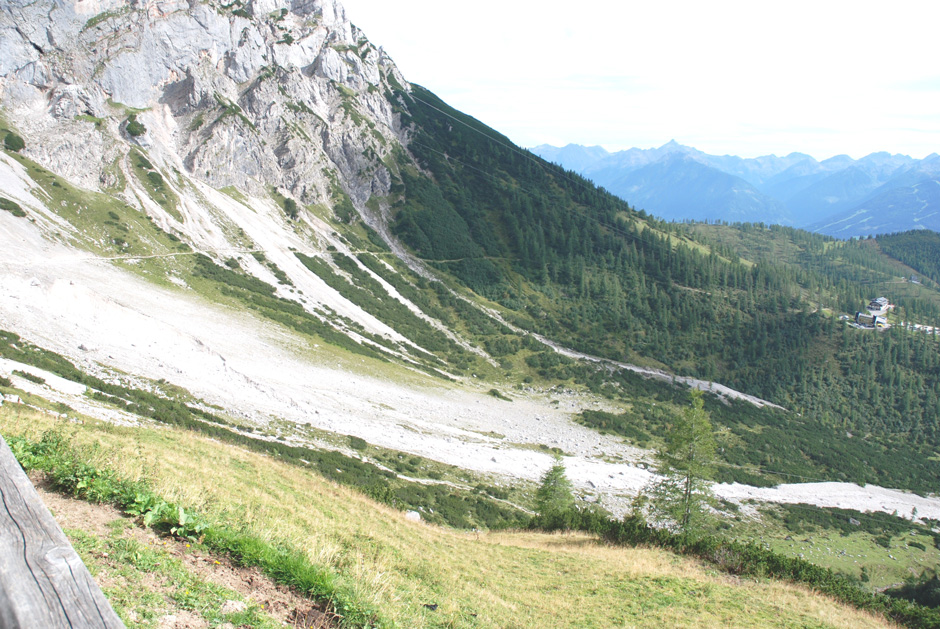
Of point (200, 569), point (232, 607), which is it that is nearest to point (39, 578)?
point (232, 607)

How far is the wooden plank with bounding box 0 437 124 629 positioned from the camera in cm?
249

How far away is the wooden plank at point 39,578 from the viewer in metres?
2.49

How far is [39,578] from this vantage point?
8.72 ft

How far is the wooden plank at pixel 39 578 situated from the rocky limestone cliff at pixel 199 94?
89.1m

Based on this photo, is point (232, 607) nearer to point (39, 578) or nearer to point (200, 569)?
point (200, 569)

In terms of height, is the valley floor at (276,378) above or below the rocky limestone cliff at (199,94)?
below

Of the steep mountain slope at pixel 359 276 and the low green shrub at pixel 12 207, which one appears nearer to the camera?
the steep mountain slope at pixel 359 276

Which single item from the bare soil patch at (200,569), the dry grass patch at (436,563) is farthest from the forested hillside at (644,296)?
the bare soil patch at (200,569)

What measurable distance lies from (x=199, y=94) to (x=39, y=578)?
388ft

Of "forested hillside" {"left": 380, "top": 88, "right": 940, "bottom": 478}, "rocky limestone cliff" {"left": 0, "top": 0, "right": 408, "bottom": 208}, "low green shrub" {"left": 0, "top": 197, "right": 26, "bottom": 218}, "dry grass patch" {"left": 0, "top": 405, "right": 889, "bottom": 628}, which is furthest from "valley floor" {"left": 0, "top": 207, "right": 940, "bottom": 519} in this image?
"rocky limestone cliff" {"left": 0, "top": 0, "right": 408, "bottom": 208}

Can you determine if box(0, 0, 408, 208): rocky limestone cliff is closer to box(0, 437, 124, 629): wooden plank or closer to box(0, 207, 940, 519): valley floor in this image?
box(0, 207, 940, 519): valley floor

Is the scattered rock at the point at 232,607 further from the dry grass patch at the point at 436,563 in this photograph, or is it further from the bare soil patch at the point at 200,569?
the dry grass patch at the point at 436,563

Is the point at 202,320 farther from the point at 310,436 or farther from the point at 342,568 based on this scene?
A: the point at 342,568

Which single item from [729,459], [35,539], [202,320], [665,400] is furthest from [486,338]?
[35,539]
